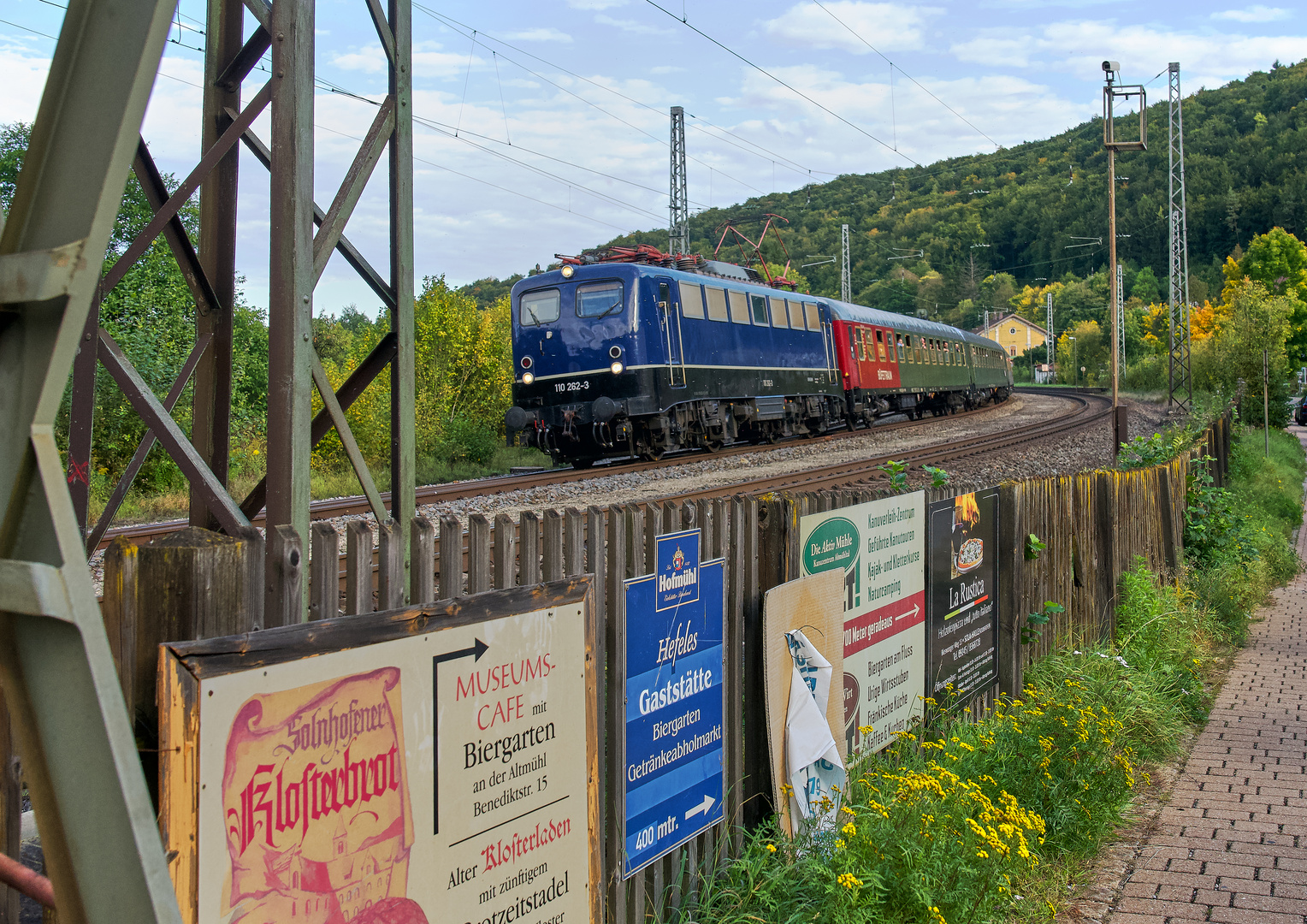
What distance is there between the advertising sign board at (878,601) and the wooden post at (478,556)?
1.84 meters

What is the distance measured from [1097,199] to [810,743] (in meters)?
122

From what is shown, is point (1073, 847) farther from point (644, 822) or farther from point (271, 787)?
point (271, 787)

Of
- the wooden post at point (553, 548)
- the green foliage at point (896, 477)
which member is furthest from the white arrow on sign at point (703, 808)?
the green foliage at point (896, 477)

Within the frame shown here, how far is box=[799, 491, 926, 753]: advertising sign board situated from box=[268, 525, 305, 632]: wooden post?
2430mm

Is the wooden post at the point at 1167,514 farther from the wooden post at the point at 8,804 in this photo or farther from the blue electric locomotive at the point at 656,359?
the wooden post at the point at 8,804

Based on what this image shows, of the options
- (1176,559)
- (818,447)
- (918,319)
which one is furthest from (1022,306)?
(1176,559)

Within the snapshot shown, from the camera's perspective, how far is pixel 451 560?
285 cm

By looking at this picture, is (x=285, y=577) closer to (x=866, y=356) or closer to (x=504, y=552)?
(x=504, y=552)

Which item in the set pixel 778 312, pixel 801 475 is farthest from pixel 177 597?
pixel 778 312

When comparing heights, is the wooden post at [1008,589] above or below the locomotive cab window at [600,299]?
below

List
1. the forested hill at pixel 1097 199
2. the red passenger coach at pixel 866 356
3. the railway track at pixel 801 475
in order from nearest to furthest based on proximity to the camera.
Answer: the railway track at pixel 801 475 → the red passenger coach at pixel 866 356 → the forested hill at pixel 1097 199

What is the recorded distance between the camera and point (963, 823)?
4.33 m

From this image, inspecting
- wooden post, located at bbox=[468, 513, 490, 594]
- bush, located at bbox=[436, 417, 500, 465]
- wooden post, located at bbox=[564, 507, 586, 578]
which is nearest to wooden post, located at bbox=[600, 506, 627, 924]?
wooden post, located at bbox=[564, 507, 586, 578]

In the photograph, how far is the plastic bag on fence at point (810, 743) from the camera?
426 centimetres
